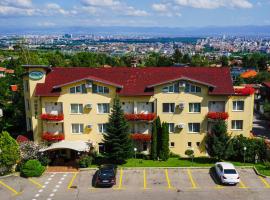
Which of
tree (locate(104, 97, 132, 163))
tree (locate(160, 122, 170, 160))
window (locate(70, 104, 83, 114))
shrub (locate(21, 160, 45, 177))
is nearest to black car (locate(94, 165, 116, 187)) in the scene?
tree (locate(104, 97, 132, 163))

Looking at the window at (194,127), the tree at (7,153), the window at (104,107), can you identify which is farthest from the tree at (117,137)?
the tree at (7,153)

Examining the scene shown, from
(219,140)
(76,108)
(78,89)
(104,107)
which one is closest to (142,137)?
(104,107)

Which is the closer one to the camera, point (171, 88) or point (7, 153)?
point (7, 153)

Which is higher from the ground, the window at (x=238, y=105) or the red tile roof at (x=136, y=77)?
the red tile roof at (x=136, y=77)

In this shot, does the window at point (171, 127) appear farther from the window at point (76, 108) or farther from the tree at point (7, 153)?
the tree at point (7, 153)

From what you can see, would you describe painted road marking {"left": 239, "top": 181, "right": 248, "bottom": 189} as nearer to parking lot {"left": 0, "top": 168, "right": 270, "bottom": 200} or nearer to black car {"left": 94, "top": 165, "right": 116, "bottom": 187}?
parking lot {"left": 0, "top": 168, "right": 270, "bottom": 200}

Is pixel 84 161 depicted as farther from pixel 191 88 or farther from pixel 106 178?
pixel 191 88

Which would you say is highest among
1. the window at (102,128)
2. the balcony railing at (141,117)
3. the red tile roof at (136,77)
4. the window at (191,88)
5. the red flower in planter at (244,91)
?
the red tile roof at (136,77)
